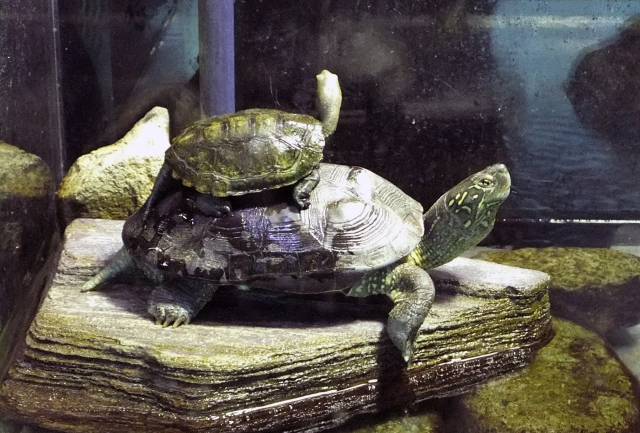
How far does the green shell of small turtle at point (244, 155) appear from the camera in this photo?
8.66ft

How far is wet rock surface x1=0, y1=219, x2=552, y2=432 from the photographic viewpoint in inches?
97.8

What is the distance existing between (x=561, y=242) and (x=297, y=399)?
8.92 ft

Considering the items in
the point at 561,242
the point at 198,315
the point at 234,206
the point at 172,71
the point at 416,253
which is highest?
the point at 172,71

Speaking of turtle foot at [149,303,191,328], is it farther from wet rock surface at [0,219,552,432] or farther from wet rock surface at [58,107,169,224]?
wet rock surface at [58,107,169,224]

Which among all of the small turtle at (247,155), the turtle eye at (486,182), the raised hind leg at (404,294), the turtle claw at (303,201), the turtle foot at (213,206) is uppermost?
the small turtle at (247,155)

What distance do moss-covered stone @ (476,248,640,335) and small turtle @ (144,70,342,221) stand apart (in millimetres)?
1824

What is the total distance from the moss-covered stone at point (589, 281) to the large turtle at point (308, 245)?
1054mm

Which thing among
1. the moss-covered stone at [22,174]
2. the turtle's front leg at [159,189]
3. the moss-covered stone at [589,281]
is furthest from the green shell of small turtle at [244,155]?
the moss-covered stone at [589,281]

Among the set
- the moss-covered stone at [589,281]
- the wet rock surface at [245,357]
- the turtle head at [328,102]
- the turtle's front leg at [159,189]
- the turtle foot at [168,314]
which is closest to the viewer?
the wet rock surface at [245,357]

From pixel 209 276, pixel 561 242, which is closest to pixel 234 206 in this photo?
pixel 209 276

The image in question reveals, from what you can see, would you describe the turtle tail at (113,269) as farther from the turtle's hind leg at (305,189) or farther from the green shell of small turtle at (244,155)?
the turtle's hind leg at (305,189)

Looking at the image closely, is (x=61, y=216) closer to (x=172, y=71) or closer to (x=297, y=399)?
(x=172, y=71)

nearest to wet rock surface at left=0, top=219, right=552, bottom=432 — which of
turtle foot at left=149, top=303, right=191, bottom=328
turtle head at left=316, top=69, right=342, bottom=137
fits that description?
turtle foot at left=149, top=303, right=191, bottom=328

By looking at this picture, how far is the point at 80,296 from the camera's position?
9.67 ft
